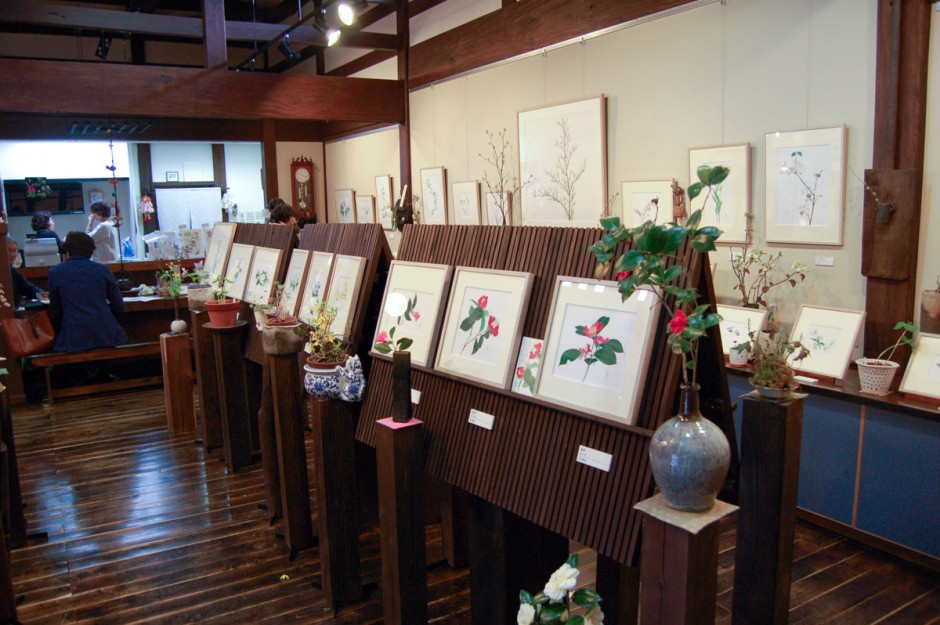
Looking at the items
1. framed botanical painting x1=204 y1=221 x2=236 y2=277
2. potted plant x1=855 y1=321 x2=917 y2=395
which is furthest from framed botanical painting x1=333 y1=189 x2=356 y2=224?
potted plant x1=855 y1=321 x2=917 y2=395

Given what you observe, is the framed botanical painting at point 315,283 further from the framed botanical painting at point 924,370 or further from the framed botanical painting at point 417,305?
the framed botanical painting at point 924,370

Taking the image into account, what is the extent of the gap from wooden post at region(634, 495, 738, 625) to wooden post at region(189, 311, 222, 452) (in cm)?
363

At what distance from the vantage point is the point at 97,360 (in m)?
6.55

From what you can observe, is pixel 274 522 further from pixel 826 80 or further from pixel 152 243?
pixel 152 243

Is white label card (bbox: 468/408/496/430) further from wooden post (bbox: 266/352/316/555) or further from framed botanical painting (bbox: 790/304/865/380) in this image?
framed botanical painting (bbox: 790/304/865/380)

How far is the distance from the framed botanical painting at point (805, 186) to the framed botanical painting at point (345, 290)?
2386mm

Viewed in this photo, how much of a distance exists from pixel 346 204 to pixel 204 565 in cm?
729

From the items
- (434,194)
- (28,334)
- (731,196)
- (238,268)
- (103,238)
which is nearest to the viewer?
(731,196)

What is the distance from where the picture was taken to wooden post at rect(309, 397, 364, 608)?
292cm

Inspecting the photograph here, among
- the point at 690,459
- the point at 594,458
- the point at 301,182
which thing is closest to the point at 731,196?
the point at 594,458

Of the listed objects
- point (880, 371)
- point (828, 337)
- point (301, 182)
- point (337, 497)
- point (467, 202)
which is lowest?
point (337, 497)

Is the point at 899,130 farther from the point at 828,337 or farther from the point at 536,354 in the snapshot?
the point at 536,354

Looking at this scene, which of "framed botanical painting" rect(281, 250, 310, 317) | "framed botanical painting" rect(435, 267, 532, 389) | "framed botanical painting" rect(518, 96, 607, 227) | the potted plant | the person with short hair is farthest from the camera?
the person with short hair

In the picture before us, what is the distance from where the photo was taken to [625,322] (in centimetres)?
192
